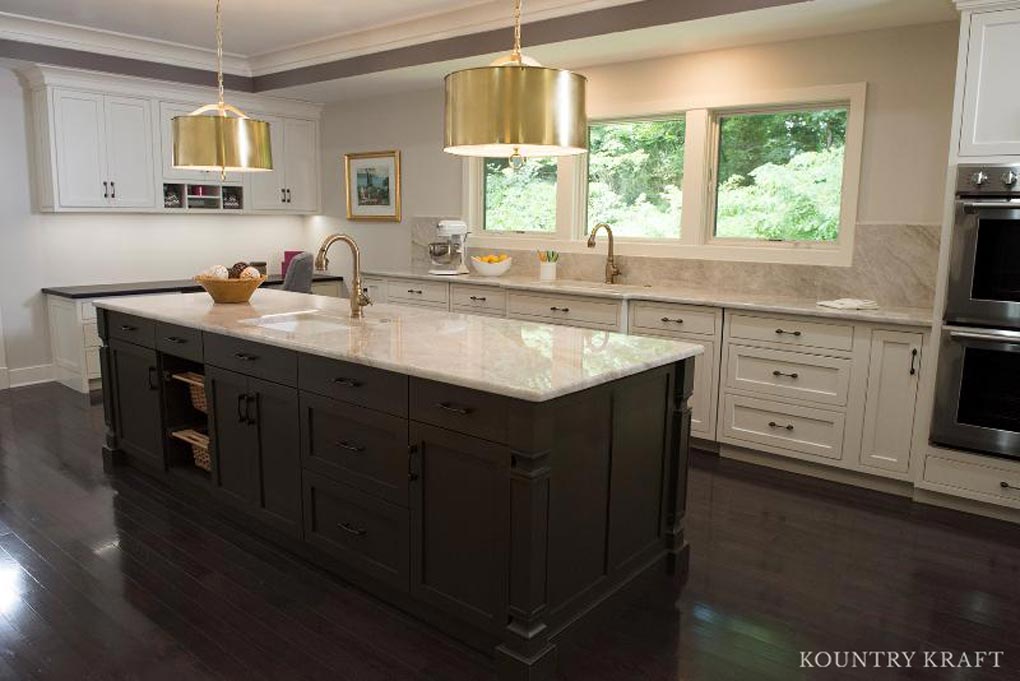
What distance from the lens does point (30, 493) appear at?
11.6 feet

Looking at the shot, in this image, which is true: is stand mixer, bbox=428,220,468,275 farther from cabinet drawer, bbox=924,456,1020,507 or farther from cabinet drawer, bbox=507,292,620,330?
cabinet drawer, bbox=924,456,1020,507

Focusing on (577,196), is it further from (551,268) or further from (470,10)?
(470,10)

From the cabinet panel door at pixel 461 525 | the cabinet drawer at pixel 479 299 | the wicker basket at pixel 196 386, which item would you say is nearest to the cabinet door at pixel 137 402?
the wicker basket at pixel 196 386

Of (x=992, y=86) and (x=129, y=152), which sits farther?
(x=129, y=152)

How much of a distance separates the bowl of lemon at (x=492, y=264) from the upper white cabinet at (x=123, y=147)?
2400mm

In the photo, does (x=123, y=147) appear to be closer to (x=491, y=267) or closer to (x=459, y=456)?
(x=491, y=267)

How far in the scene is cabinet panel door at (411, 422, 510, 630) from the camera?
7.07 ft

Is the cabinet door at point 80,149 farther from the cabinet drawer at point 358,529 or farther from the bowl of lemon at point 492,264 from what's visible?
the cabinet drawer at point 358,529

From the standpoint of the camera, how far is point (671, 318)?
4270 millimetres

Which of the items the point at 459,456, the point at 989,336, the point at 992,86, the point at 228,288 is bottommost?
the point at 459,456

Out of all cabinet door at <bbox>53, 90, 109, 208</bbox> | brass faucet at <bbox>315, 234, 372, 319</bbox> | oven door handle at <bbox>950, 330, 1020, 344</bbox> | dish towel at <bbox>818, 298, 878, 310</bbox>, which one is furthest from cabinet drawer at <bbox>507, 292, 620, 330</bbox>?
cabinet door at <bbox>53, 90, 109, 208</bbox>

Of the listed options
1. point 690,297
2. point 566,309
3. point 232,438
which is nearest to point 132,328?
point 232,438

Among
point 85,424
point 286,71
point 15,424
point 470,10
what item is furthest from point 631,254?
point 15,424

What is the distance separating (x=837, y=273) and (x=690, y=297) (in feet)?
2.73
